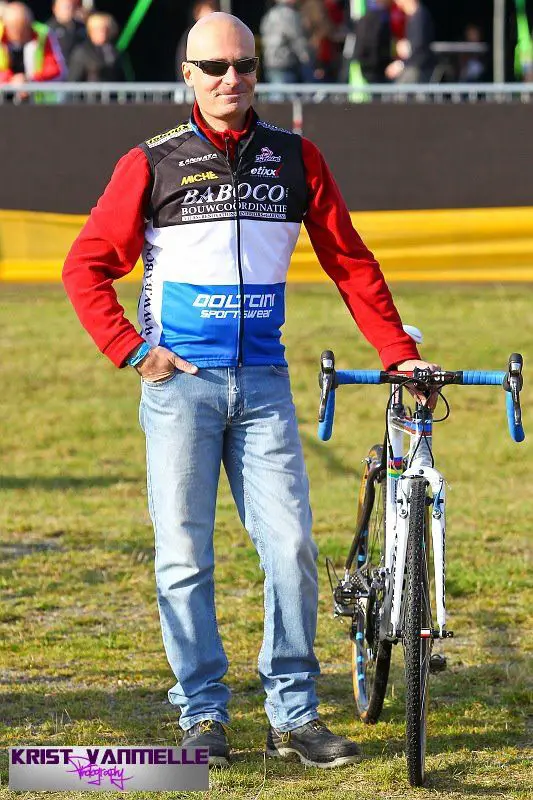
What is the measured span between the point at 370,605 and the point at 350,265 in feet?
3.69

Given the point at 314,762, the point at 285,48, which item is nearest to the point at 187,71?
the point at 314,762

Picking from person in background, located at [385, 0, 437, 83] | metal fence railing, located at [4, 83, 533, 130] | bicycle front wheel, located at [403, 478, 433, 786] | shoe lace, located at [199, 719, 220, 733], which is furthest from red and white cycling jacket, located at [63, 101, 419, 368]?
person in background, located at [385, 0, 437, 83]

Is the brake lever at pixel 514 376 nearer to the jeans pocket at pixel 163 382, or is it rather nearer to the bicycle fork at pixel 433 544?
the bicycle fork at pixel 433 544

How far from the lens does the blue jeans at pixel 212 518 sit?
183 inches

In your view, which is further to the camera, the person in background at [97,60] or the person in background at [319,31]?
the person in background at [319,31]

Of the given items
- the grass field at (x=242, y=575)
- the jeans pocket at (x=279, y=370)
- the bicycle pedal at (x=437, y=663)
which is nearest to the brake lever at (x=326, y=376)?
the jeans pocket at (x=279, y=370)

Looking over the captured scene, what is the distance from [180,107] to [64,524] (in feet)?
20.9

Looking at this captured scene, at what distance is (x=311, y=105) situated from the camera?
13664 mm

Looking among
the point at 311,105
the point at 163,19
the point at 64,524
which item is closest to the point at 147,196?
the point at 64,524

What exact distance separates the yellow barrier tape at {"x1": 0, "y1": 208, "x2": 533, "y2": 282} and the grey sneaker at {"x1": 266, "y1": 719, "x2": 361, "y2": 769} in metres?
9.31

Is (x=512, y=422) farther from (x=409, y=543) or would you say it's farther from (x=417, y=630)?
(x=417, y=630)

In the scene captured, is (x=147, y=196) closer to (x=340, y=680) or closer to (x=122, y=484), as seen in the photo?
(x=340, y=680)

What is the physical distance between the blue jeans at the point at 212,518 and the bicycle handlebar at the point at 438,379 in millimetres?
224

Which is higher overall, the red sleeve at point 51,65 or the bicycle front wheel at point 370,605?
the red sleeve at point 51,65
